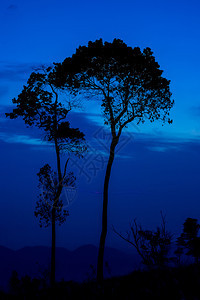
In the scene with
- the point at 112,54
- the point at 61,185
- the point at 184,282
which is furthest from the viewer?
the point at 61,185

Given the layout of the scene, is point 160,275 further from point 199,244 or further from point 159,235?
point 199,244

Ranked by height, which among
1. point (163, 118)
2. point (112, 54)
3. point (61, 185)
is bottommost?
point (61, 185)

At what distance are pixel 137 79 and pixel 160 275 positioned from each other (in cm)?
1780

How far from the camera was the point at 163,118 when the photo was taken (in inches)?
1000

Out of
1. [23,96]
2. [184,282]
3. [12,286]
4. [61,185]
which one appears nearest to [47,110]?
[23,96]

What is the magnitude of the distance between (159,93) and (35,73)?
30.3ft

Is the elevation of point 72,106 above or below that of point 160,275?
above

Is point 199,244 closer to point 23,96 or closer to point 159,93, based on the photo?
point 159,93

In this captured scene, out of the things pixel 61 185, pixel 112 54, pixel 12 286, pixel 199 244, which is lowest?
pixel 199 244

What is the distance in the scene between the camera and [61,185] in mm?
27656

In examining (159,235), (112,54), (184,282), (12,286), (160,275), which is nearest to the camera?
(184,282)

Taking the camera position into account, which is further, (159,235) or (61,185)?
(61,185)

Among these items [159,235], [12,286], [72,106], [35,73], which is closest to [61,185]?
[72,106]

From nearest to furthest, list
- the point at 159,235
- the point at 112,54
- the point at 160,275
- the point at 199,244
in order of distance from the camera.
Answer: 1. the point at 160,275
2. the point at 159,235
3. the point at 112,54
4. the point at 199,244
